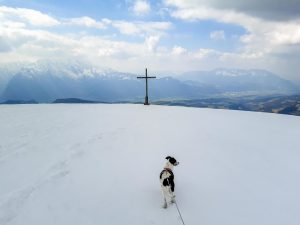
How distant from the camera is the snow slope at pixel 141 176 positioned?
653cm

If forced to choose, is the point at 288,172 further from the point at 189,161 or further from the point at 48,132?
the point at 48,132

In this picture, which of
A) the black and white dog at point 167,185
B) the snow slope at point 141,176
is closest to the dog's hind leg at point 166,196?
the black and white dog at point 167,185

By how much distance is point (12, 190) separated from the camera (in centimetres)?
726

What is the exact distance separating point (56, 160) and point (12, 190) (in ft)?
8.13

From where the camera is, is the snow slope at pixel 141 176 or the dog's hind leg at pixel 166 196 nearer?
the snow slope at pixel 141 176

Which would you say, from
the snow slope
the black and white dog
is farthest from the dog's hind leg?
the snow slope

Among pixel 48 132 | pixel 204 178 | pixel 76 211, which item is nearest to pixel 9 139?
pixel 48 132

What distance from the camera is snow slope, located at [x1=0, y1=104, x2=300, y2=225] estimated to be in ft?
21.4

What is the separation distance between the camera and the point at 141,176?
28.7 feet

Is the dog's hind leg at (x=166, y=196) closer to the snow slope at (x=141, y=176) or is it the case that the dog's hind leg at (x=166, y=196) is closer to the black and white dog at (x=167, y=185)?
the black and white dog at (x=167, y=185)

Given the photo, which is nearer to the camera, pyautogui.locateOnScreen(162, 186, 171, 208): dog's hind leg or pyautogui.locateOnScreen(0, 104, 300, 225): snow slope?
pyautogui.locateOnScreen(0, 104, 300, 225): snow slope

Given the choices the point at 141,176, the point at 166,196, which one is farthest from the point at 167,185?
the point at 141,176

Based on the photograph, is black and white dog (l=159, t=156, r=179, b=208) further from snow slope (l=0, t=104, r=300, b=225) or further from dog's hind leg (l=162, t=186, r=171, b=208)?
snow slope (l=0, t=104, r=300, b=225)

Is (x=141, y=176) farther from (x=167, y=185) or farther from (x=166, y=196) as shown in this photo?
(x=167, y=185)
